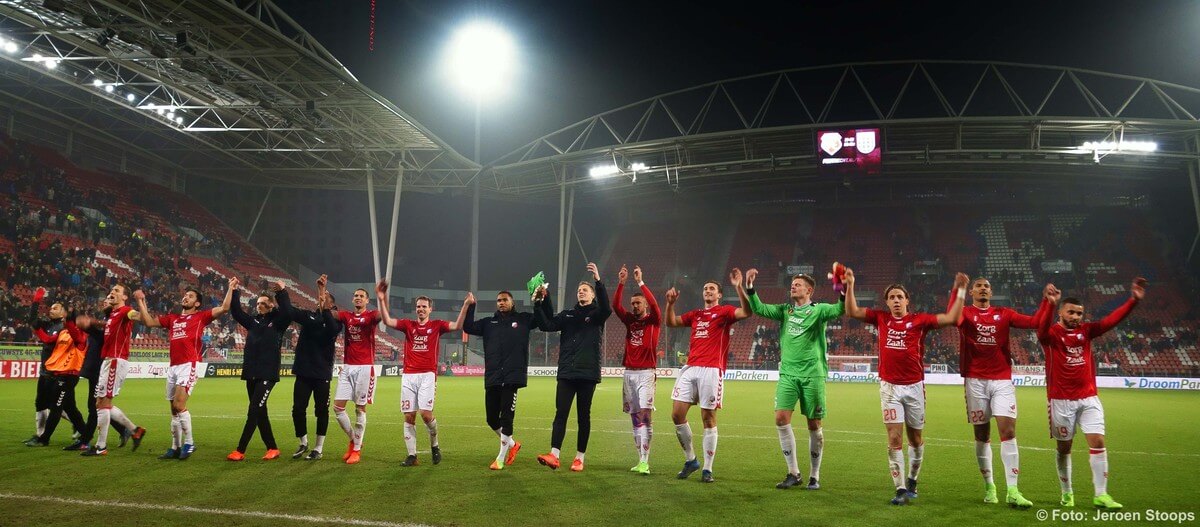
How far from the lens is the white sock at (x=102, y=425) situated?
958cm

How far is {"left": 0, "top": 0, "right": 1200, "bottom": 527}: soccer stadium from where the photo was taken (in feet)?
25.0

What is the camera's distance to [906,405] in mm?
7621

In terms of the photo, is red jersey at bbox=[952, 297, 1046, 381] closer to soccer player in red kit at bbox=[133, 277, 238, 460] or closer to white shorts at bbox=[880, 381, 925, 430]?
white shorts at bbox=[880, 381, 925, 430]

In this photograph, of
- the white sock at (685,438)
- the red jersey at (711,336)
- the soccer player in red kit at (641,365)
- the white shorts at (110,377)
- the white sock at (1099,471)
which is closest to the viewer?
the white sock at (1099,471)

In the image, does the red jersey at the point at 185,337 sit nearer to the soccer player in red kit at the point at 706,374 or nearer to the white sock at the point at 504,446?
the white sock at the point at 504,446

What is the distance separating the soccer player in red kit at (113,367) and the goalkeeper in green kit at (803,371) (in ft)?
26.4

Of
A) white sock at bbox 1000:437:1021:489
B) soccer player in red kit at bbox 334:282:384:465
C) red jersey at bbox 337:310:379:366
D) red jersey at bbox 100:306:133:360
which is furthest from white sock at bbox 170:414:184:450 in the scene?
white sock at bbox 1000:437:1021:489

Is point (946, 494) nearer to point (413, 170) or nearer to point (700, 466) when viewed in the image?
point (700, 466)

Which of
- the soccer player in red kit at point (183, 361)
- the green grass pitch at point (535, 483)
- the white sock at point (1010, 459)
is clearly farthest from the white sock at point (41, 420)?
the white sock at point (1010, 459)

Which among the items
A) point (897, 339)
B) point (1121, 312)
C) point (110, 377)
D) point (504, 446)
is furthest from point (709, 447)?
point (110, 377)

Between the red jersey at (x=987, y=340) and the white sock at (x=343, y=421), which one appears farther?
the white sock at (x=343, y=421)

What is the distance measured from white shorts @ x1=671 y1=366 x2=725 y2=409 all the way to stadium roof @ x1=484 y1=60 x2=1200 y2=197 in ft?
81.9

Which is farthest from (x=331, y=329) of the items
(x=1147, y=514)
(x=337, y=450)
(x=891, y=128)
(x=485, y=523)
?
(x=891, y=128)

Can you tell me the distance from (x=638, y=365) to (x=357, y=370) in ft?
11.8
